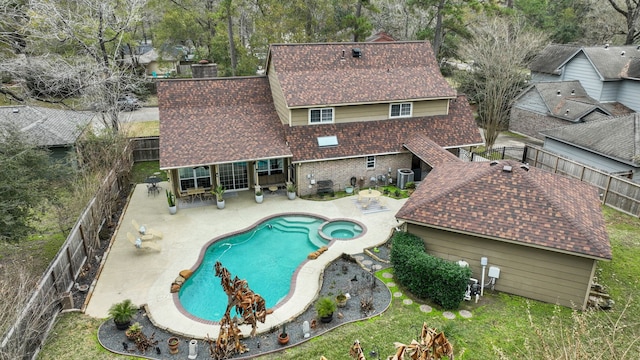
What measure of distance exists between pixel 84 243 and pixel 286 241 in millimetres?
7926

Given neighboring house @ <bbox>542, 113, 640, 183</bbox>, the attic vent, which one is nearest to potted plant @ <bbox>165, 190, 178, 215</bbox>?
the attic vent

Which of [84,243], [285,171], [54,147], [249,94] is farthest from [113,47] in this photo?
[84,243]

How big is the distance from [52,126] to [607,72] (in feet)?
124

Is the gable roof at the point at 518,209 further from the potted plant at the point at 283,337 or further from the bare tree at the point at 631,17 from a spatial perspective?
the bare tree at the point at 631,17

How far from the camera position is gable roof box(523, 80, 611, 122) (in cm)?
2869

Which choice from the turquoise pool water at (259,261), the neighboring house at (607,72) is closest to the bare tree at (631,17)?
the neighboring house at (607,72)

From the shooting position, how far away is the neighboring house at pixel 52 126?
23.4m

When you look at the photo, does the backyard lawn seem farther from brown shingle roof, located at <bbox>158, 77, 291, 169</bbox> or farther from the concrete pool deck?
brown shingle roof, located at <bbox>158, 77, 291, 169</bbox>

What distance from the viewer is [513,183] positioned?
47.4 feet

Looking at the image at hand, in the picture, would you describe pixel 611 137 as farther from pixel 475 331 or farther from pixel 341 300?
pixel 341 300

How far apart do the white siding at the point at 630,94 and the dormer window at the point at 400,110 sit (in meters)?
18.7

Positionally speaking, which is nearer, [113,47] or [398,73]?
[398,73]

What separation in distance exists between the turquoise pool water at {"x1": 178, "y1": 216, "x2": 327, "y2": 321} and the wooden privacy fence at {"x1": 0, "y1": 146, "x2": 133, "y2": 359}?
374cm

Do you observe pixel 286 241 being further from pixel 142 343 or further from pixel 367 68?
pixel 367 68
